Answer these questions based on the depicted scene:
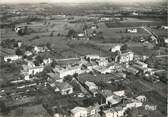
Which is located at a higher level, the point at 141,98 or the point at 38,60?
the point at 38,60

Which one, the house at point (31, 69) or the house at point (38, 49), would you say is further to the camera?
the house at point (38, 49)

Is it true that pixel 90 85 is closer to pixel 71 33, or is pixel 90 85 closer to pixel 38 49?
pixel 38 49

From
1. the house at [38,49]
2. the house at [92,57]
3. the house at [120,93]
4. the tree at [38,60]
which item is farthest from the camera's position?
the house at [38,49]

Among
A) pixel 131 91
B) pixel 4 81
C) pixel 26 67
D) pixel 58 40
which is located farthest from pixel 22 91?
pixel 58 40

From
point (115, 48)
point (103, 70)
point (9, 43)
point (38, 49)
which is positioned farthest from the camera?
point (9, 43)

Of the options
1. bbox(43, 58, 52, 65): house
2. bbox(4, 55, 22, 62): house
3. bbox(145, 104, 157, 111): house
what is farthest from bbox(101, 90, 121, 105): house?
bbox(4, 55, 22, 62): house

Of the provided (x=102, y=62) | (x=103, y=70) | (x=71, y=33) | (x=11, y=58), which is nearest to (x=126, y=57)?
(x=102, y=62)

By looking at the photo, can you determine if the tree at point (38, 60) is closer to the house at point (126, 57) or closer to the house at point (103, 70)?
the house at point (103, 70)

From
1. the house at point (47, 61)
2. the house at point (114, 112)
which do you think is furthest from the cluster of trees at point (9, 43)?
the house at point (114, 112)
